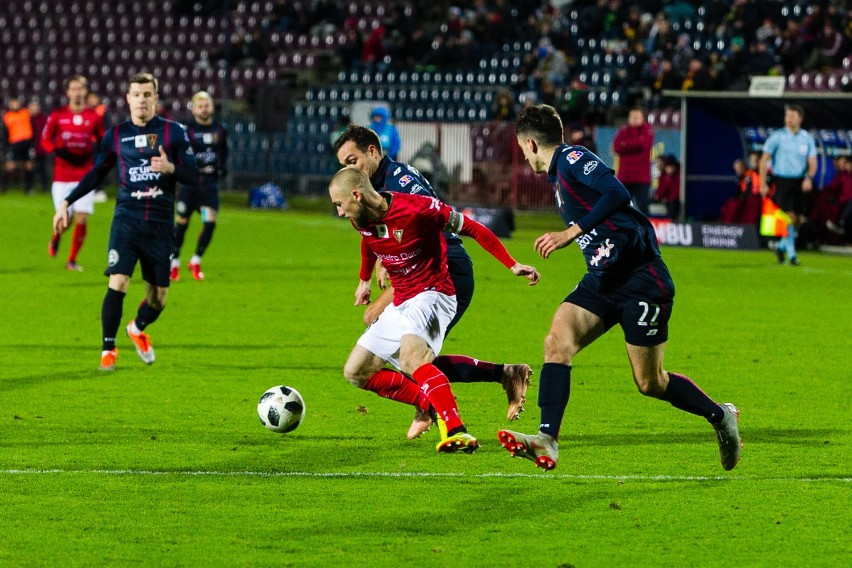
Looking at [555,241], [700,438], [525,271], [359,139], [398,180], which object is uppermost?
[359,139]

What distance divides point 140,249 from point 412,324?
12.9 ft

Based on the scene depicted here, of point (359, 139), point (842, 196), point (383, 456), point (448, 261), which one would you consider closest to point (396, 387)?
point (383, 456)

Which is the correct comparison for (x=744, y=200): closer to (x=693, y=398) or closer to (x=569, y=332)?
(x=693, y=398)

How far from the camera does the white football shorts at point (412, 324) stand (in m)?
7.24

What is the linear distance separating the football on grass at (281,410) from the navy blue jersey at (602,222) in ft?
6.28

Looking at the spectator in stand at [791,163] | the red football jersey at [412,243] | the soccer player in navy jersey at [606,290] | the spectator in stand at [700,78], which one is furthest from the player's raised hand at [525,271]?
the spectator in stand at [700,78]

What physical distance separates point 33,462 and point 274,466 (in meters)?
1.20

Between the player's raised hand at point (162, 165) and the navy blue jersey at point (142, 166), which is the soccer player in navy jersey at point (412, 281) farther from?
the navy blue jersey at point (142, 166)

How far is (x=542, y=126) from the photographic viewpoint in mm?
7016

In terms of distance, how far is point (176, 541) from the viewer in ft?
18.9

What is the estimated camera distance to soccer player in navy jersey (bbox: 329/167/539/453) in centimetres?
699

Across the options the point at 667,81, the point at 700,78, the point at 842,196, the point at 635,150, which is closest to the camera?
the point at 635,150

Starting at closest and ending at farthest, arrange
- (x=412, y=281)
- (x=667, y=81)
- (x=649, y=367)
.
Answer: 1. (x=649, y=367)
2. (x=412, y=281)
3. (x=667, y=81)

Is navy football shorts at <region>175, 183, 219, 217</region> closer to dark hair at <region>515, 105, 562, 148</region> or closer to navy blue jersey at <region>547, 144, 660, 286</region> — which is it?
dark hair at <region>515, 105, 562, 148</region>
